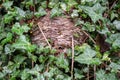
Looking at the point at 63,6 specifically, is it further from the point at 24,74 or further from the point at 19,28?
the point at 24,74

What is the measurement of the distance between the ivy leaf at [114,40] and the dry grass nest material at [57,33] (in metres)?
0.19

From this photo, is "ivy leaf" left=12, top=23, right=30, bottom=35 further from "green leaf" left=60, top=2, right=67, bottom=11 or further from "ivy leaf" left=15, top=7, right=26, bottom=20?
"green leaf" left=60, top=2, right=67, bottom=11

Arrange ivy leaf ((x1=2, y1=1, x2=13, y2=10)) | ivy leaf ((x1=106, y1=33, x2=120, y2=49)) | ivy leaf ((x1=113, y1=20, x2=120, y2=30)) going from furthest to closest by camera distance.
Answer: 1. ivy leaf ((x1=2, y1=1, x2=13, y2=10))
2. ivy leaf ((x1=113, y1=20, x2=120, y2=30))
3. ivy leaf ((x1=106, y1=33, x2=120, y2=49))

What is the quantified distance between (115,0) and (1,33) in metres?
0.96

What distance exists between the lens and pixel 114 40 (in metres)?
1.80

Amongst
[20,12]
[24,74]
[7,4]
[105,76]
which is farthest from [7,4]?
[105,76]

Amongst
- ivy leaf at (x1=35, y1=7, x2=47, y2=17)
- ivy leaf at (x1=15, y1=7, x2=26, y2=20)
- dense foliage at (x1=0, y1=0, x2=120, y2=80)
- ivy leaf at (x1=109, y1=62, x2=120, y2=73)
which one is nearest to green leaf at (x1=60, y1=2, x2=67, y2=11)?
dense foliage at (x1=0, y1=0, x2=120, y2=80)

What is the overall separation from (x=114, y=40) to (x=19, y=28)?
2.28 ft

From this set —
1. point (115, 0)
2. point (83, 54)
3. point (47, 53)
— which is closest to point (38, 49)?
point (47, 53)

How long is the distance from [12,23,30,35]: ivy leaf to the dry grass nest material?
3.4 inches

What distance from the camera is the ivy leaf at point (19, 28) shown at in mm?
1854

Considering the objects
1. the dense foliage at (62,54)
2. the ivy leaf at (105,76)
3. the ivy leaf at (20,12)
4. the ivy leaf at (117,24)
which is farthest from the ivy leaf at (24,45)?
the ivy leaf at (117,24)

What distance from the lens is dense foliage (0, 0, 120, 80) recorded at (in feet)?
5.63

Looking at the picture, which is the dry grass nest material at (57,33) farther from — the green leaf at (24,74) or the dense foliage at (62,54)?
the green leaf at (24,74)
